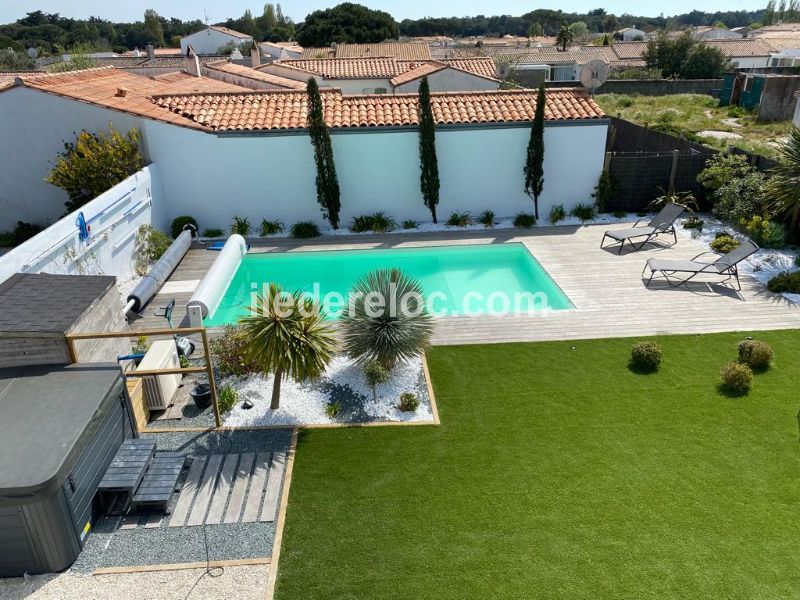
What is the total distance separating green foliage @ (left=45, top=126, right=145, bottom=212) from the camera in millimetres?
17000

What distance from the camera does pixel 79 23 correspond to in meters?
134

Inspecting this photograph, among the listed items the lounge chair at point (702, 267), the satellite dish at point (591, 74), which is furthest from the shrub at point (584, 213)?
the satellite dish at point (591, 74)

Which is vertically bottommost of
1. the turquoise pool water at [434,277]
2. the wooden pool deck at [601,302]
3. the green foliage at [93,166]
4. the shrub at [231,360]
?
the turquoise pool water at [434,277]

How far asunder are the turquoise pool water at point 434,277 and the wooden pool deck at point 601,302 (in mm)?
417

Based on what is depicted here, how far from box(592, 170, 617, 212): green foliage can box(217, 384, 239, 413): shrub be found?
14549mm

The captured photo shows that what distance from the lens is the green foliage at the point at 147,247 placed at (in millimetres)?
16891

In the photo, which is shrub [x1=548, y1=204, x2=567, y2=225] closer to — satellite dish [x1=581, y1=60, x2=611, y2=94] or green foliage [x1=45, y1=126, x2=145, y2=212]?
satellite dish [x1=581, y1=60, x2=611, y2=94]

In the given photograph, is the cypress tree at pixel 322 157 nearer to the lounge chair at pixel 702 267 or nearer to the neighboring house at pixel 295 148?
the neighboring house at pixel 295 148

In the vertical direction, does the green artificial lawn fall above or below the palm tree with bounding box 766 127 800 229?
below

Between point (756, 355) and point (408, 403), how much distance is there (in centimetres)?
665

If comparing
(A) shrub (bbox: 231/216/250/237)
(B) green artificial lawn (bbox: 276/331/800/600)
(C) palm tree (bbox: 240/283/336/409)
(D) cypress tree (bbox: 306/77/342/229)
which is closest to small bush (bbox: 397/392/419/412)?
(B) green artificial lawn (bbox: 276/331/800/600)

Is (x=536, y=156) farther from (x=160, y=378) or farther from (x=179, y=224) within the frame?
(x=160, y=378)

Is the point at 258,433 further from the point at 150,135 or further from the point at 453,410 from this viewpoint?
the point at 150,135

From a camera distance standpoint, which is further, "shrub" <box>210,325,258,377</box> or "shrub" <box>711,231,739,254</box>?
"shrub" <box>711,231,739,254</box>
